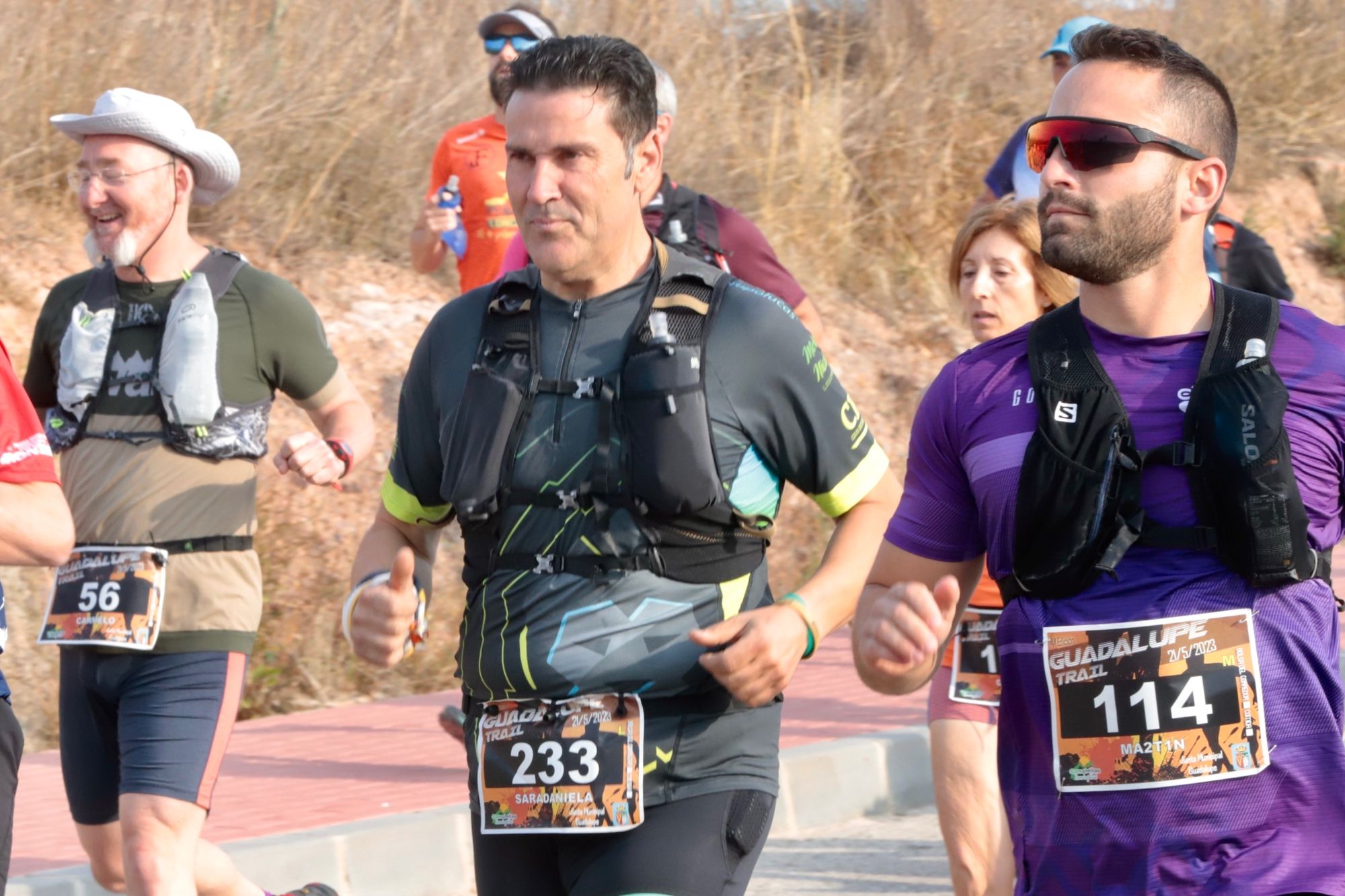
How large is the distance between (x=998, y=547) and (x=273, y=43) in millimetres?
11191

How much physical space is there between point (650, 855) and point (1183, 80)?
4.94ft

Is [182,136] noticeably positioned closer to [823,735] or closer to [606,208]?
[606,208]

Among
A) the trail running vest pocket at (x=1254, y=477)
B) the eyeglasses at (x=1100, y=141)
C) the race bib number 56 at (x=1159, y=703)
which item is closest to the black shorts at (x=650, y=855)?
the race bib number 56 at (x=1159, y=703)

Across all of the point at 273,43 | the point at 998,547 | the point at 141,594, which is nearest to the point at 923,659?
the point at 998,547

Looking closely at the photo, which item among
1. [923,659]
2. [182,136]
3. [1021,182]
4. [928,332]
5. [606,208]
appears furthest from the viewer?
[928,332]

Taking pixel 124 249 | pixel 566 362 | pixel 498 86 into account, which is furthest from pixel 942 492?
pixel 498 86

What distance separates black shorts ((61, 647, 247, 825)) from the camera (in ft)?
15.3

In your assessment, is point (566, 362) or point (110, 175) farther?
point (110, 175)

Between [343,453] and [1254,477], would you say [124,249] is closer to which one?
[343,453]

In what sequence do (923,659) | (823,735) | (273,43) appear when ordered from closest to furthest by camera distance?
(923,659)
(823,735)
(273,43)

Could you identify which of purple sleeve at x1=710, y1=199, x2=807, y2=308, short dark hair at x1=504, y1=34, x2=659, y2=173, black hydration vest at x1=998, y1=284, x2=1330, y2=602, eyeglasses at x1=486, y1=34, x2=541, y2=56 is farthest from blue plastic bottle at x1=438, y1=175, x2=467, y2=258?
black hydration vest at x1=998, y1=284, x2=1330, y2=602

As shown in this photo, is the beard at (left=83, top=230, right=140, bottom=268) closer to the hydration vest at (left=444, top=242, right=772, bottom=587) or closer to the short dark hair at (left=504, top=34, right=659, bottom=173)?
the short dark hair at (left=504, top=34, right=659, bottom=173)

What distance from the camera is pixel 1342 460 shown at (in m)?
2.97

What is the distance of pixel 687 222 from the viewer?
19.9ft
